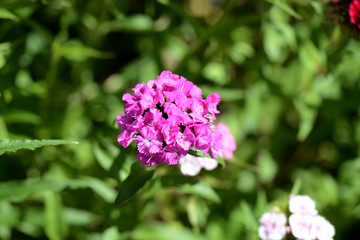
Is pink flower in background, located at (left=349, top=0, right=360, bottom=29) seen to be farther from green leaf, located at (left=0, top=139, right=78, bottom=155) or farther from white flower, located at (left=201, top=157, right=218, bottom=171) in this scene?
green leaf, located at (left=0, top=139, right=78, bottom=155)

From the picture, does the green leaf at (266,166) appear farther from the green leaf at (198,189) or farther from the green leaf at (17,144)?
the green leaf at (17,144)

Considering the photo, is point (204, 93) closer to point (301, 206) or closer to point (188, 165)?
point (188, 165)

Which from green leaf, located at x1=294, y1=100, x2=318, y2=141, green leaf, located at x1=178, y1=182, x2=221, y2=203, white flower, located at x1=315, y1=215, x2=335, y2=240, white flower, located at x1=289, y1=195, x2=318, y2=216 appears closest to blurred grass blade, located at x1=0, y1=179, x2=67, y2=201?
green leaf, located at x1=178, y1=182, x2=221, y2=203

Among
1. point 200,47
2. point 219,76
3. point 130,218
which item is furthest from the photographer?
point 219,76

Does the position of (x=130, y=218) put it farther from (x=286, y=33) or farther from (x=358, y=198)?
(x=358, y=198)

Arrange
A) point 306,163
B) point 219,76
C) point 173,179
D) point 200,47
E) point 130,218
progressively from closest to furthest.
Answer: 1. point 173,179
2. point 130,218
3. point 200,47
4. point 219,76
5. point 306,163

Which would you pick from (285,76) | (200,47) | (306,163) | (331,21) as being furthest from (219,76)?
(306,163)

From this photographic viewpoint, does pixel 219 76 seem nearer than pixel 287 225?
No

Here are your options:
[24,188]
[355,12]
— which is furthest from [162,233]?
[355,12]
